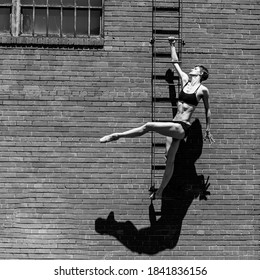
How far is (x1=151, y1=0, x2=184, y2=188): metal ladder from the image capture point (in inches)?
389

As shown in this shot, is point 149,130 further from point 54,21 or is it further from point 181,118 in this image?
point 54,21

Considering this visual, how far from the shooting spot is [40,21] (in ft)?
33.4

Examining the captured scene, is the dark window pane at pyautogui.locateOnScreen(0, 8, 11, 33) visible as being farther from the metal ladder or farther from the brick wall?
the metal ladder

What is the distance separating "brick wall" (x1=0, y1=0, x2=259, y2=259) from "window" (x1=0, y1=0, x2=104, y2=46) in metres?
0.30

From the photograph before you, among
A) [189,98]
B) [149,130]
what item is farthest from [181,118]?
[149,130]

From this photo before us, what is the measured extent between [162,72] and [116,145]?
4.71ft

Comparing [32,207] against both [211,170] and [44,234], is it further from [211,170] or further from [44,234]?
[211,170]

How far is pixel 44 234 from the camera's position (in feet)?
31.6

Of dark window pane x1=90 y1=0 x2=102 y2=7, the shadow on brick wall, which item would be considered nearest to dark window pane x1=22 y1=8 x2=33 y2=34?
dark window pane x1=90 y1=0 x2=102 y2=7

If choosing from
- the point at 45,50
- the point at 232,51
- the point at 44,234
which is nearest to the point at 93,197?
the point at 44,234

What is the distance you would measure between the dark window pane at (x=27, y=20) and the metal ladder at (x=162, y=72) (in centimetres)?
207

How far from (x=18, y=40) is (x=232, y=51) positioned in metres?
3.55

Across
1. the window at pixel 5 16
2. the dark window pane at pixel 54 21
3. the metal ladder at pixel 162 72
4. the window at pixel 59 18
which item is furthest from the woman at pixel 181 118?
the window at pixel 5 16

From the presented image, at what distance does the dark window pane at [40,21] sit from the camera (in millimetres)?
10164
